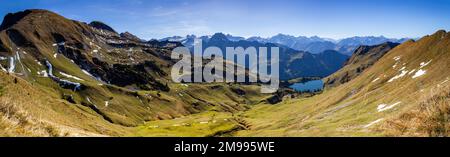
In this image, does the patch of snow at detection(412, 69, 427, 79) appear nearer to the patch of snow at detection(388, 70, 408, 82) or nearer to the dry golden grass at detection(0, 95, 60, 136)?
the patch of snow at detection(388, 70, 408, 82)

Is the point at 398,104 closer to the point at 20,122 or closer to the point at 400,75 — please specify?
the point at 400,75

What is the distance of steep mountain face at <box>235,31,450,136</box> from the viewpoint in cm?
1655

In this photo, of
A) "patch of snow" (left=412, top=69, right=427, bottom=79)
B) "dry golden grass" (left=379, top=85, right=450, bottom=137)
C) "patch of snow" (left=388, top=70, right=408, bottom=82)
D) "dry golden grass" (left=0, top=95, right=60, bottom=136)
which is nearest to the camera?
"dry golden grass" (left=0, top=95, right=60, bottom=136)

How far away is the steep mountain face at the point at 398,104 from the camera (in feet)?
54.3

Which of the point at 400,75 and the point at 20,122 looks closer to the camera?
the point at 20,122

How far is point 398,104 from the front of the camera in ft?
258

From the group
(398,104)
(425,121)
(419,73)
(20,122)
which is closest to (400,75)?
(419,73)

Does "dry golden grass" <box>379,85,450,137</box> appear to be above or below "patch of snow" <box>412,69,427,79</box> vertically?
above

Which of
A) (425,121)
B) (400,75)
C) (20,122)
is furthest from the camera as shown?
(400,75)

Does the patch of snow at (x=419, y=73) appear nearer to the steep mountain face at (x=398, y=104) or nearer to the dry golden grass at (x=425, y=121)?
the steep mountain face at (x=398, y=104)

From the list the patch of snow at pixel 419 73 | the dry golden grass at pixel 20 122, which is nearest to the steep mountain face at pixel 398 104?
the patch of snow at pixel 419 73

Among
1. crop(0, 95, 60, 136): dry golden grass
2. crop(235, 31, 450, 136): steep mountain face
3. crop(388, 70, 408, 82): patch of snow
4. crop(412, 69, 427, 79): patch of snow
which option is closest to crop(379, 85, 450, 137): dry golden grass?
crop(235, 31, 450, 136): steep mountain face
